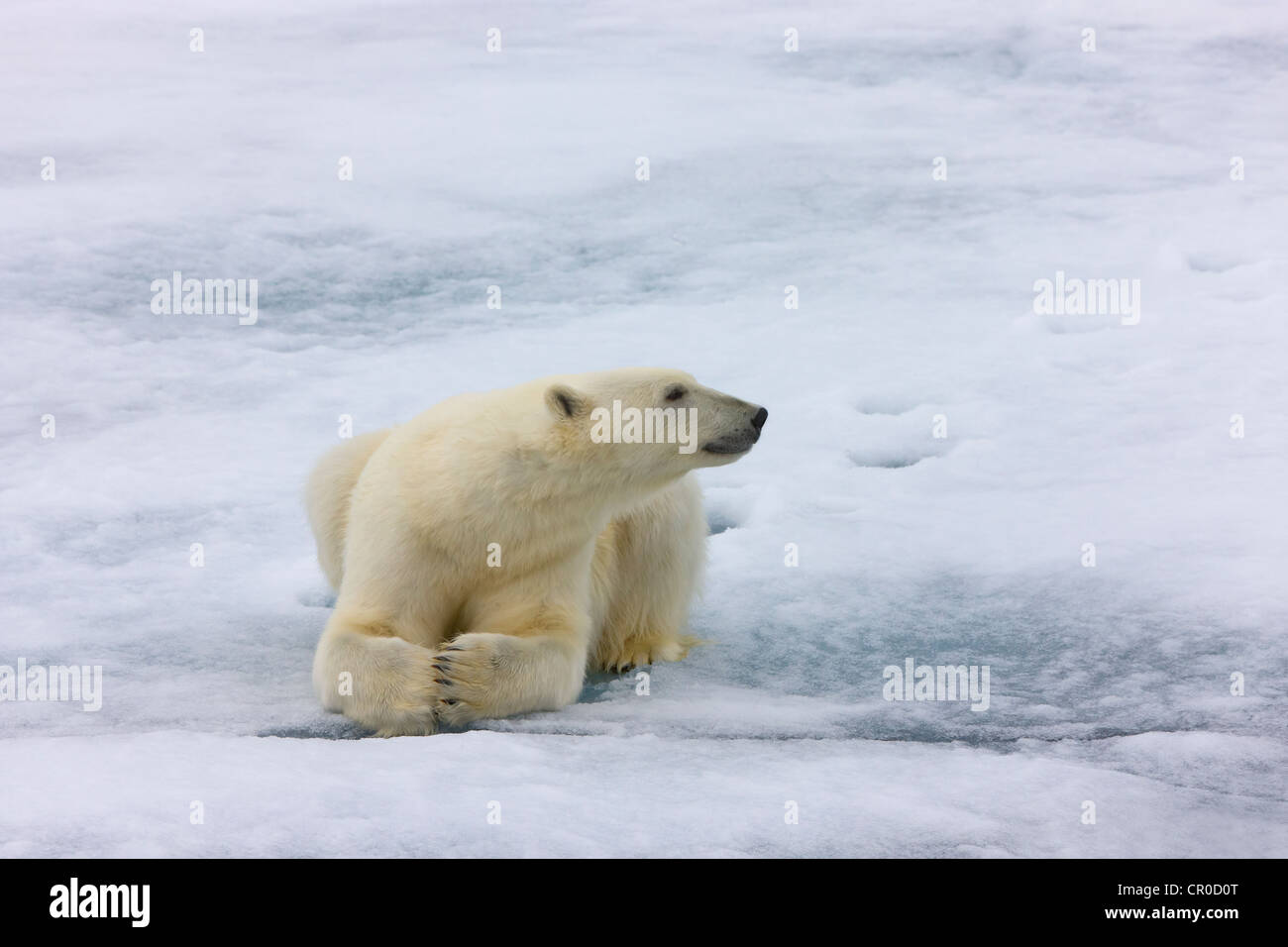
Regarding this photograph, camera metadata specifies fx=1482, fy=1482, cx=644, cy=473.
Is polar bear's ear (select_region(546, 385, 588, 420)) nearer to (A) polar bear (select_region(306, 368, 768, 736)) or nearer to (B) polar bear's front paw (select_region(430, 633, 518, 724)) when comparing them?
(A) polar bear (select_region(306, 368, 768, 736))

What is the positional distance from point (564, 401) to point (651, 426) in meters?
0.25

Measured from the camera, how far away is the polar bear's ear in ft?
13.4

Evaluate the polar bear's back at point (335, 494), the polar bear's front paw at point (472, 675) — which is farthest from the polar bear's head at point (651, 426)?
the polar bear's back at point (335, 494)

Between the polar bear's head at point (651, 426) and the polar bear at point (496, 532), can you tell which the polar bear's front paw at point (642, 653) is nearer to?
the polar bear at point (496, 532)

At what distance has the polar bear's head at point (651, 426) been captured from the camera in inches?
162

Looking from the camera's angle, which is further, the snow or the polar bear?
the polar bear

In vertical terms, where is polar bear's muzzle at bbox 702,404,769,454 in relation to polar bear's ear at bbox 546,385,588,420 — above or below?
below

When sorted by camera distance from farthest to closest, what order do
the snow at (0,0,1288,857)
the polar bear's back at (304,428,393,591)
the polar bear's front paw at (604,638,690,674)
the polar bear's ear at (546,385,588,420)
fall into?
the polar bear's front paw at (604,638,690,674) → the polar bear's back at (304,428,393,591) → the polar bear's ear at (546,385,588,420) → the snow at (0,0,1288,857)

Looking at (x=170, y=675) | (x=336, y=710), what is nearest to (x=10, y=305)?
(x=170, y=675)

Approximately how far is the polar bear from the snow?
20 centimetres

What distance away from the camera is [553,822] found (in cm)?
341

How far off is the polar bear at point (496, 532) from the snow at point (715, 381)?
7.8 inches

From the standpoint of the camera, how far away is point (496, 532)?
13.8 ft

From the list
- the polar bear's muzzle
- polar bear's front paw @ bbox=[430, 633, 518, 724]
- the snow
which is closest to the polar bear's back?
the snow
